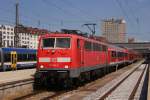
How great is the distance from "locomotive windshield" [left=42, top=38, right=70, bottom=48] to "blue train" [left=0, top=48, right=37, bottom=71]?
56.7ft

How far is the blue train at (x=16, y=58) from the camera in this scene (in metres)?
37.1

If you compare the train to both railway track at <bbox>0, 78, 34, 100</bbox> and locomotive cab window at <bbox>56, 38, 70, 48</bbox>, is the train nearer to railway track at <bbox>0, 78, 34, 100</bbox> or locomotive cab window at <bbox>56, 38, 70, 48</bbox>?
locomotive cab window at <bbox>56, 38, 70, 48</bbox>

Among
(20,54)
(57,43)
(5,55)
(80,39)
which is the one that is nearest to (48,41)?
(57,43)

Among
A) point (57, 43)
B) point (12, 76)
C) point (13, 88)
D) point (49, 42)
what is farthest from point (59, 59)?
point (12, 76)

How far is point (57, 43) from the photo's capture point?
20.0m

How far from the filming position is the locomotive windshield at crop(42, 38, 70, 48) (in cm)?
1984

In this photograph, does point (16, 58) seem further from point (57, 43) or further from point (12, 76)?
point (57, 43)

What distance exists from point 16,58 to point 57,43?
20.4 m

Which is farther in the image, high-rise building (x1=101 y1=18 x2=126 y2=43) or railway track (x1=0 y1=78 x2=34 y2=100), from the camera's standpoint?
high-rise building (x1=101 y1=18 x2=126 y2=43)

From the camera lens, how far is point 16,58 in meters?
39.6

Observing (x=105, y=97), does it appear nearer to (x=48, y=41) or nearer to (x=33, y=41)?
(x=48, y=41)

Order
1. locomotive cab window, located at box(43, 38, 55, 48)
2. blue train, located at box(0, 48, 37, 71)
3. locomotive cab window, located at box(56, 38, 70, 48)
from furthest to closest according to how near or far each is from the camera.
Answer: blue train, located at box(0, 48, 37, 71) → locomotive cab window, located at box(43, 38, 55, 48) → locomotive cab window, located at box(56, 38, 70, 48)

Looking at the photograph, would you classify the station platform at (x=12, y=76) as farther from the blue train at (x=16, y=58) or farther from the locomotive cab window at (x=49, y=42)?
the blue train at (x=16, y=58)

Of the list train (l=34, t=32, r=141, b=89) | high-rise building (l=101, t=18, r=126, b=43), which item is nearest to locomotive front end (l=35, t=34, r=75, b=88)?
train (l=34, t=32, r=141, b=89)
